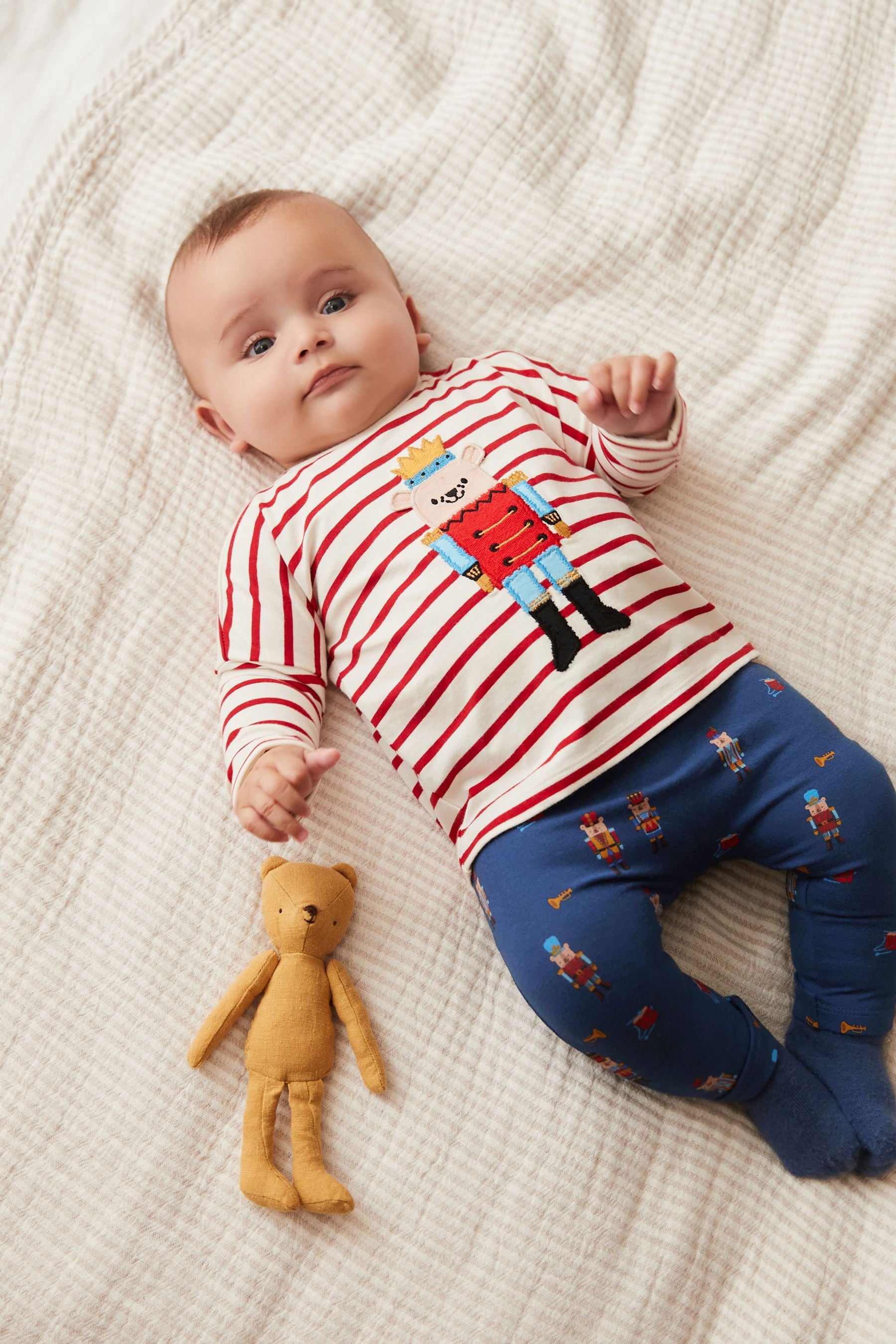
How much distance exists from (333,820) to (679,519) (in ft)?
1.72

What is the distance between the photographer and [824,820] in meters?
0.91

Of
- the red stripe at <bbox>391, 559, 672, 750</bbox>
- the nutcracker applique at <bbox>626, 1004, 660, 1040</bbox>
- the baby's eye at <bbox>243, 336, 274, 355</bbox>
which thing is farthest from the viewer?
the baby's eye at <bbox>243, 336, 274, 355</bbox>

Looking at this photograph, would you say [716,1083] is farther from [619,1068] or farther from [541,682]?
[541,682]

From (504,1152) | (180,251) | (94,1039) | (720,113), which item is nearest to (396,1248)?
(504,1152)

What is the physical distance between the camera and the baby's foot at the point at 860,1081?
876 mm

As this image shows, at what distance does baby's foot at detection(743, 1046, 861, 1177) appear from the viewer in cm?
88

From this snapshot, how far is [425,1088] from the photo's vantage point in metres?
0.94

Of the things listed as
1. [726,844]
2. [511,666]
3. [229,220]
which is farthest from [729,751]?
[229,220]

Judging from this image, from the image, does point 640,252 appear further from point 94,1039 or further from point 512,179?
point 94,1039

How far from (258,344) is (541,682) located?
492 mm

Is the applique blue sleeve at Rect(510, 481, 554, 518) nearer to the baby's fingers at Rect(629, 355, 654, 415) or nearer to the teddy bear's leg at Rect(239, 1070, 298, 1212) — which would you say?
the baby's fingers at Rect(629, 355, 654, 415)

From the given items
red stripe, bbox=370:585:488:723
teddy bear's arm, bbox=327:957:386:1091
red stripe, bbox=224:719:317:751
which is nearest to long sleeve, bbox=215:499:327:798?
red stripe, bbox=224:719:317:751

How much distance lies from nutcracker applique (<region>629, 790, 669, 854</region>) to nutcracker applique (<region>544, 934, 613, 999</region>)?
0.12 metres

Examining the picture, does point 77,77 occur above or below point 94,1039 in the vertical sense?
above
